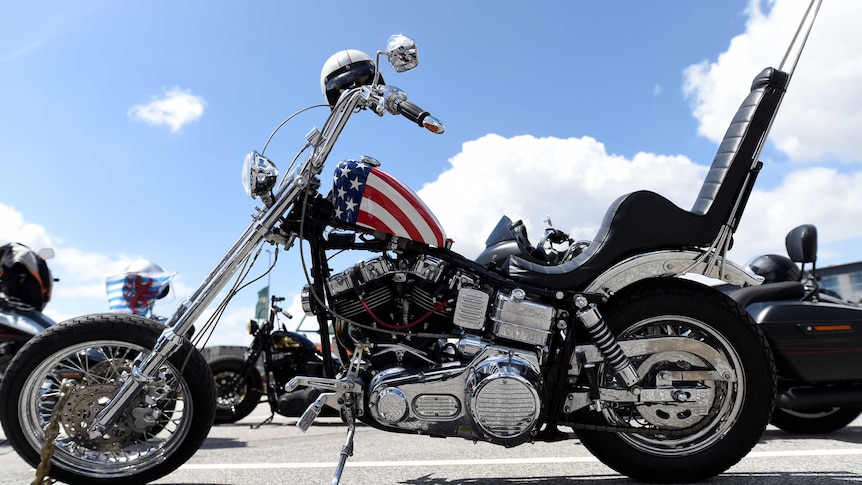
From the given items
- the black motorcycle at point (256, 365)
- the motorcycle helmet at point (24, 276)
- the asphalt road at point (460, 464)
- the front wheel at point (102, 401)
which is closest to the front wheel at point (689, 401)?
the asphalt road at point (460, 464)

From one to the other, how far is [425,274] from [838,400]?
322 centimetres

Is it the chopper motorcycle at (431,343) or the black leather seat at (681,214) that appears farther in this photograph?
the black leather seat at (681,214)

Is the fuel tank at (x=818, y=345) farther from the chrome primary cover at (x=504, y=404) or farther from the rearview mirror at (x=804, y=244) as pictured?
the chrome primary cover at (x=504, y=404)

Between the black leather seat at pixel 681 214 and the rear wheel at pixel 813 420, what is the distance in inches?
94.6

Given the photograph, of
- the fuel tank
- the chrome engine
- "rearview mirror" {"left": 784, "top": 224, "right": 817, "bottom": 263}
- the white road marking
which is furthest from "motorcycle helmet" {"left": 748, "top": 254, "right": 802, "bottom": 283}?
the chrome engine

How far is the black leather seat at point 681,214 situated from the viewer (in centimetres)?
279

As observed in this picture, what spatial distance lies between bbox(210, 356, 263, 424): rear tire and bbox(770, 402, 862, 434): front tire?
5197 millimetres

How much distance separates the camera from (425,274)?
8.92ft

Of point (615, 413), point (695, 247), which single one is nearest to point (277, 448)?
point (615, 413)

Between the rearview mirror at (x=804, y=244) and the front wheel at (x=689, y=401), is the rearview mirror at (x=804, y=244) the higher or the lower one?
the higher one

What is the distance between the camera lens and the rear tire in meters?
6.57

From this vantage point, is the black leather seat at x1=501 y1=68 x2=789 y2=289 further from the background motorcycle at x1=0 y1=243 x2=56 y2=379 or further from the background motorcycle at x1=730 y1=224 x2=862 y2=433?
the background motorcycle at x1=0 y1=243 x2=56 y2=379

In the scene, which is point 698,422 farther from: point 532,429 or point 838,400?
point 838,400

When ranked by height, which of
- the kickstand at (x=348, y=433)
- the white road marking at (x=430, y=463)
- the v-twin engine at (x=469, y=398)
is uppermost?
the v-twin engine at (x=469, y=398)
